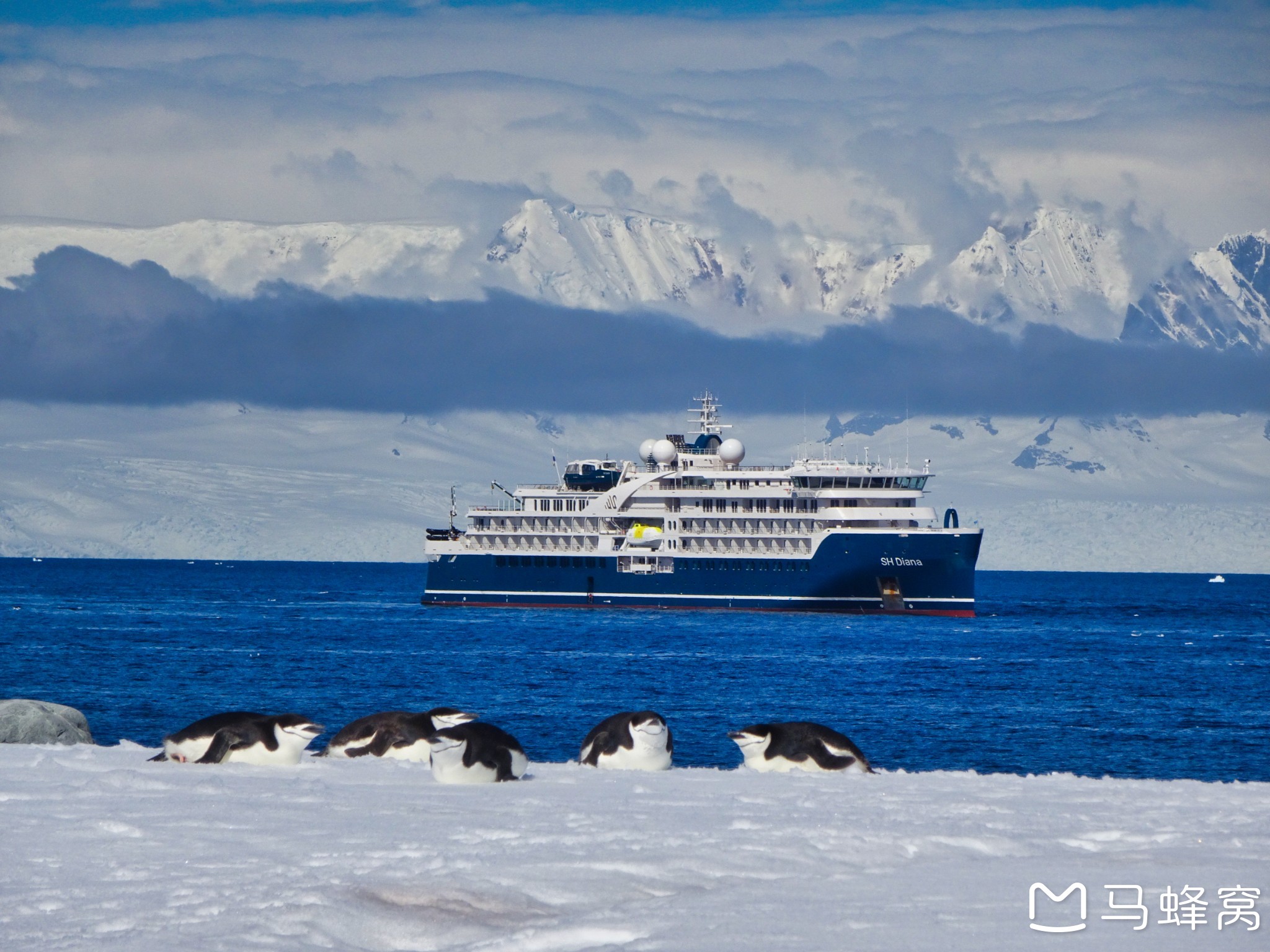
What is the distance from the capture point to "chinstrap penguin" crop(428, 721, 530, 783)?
15.5 meters

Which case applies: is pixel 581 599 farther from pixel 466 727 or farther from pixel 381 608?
pixel 466 727

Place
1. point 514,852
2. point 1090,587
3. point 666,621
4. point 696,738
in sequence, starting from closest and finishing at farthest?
point 514,852, point 696,738, point 666,621, point 1090,587

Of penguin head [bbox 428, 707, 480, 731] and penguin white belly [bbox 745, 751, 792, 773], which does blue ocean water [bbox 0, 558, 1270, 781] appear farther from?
penguin head [bbox 428, 707, 480, 731]

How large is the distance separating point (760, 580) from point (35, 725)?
255 feet

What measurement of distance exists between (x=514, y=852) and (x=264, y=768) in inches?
221

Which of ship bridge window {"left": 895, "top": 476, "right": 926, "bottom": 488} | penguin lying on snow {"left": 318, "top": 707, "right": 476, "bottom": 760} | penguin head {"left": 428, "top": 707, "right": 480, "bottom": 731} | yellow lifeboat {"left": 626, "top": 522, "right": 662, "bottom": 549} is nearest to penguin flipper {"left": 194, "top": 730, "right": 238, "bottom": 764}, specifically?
penguin lying on snow {"left": 318, "top": 707, "right": 476, "bottom": 760}

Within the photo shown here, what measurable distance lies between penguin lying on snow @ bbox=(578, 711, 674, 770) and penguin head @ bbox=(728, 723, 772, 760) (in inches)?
28.6

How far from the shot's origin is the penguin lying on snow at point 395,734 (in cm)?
1841

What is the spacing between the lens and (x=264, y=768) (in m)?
16.4

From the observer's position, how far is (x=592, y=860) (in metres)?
11.2

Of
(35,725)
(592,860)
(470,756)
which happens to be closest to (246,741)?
(470,756)

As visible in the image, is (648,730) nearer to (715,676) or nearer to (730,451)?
(715,676)

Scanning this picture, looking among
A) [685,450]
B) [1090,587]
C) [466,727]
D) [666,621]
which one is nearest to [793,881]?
[466,727]

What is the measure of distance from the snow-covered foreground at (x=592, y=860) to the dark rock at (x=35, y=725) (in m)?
3.68
